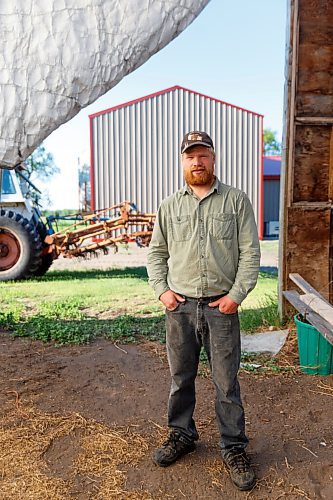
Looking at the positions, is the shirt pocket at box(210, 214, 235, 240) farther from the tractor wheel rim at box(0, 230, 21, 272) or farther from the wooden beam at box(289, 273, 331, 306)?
the tractor wheel rim at box(0, 230, 21, 272)

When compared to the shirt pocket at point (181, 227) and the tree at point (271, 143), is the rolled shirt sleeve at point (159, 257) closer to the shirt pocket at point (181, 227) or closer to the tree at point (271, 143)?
the shirt pocket at point (181, 227)

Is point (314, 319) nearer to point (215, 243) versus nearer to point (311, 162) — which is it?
point (215, 243)

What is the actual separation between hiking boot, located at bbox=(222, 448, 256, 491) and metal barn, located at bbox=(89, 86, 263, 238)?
50.0 ft

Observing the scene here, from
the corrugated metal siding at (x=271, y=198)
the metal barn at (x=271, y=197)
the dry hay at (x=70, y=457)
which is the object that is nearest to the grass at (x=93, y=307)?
the dry hay at (x=70, y=457)

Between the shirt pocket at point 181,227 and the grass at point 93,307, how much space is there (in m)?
2.86

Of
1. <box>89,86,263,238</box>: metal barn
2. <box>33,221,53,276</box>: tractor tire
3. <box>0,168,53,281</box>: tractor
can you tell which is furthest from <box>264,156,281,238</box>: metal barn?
<box>0,168,53,281</box>: tractor

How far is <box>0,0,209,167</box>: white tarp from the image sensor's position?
1638mm

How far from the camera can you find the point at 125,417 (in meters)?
3.42

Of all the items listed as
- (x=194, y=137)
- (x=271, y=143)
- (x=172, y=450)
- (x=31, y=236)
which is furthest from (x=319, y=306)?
(x=271, y=143)

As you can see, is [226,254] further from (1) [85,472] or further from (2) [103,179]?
(2) [103,179]

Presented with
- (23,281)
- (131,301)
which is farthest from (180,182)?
(131,301)

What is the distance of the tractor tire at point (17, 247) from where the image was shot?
31.1 ft

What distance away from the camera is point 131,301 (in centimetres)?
767

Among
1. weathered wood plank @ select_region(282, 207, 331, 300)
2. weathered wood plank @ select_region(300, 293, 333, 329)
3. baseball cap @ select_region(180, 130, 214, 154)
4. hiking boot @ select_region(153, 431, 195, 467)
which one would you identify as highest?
baseball cap @ select_region(180, 130, 214, 154)
